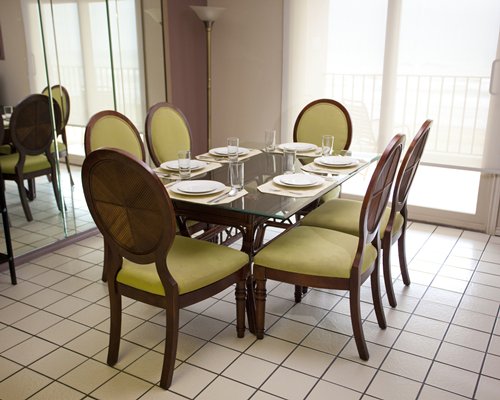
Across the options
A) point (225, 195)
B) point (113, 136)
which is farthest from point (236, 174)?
point (113, 136)

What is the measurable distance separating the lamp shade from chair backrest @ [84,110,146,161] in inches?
63.2

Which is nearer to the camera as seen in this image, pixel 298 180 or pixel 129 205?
pixel 129 205

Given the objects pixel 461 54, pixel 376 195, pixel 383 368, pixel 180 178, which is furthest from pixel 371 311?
pixel 461 54

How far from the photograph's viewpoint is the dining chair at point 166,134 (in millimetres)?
3064

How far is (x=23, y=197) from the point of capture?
10.4 ft

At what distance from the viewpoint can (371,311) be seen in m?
2.58

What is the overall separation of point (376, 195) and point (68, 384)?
1421 millimetres

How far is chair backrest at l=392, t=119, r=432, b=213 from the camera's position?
7.60 feet

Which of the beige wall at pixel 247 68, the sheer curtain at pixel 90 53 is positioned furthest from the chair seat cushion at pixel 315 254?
the beige wall at pixel 247 68

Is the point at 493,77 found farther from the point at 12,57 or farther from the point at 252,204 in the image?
the point at 12,57

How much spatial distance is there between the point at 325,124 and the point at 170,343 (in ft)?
6.45

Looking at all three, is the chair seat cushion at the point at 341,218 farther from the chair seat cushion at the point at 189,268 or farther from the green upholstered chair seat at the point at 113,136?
the green upholstered chair seat at the point at 113,136

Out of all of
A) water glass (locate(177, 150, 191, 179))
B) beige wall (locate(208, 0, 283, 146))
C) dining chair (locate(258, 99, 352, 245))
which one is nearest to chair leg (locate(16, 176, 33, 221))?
water glass (locate(177, 150, 191, 179))

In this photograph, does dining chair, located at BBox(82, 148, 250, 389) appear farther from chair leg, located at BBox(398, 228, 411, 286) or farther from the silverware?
chair leg, located at BBox(398, 228, 411, 286)
